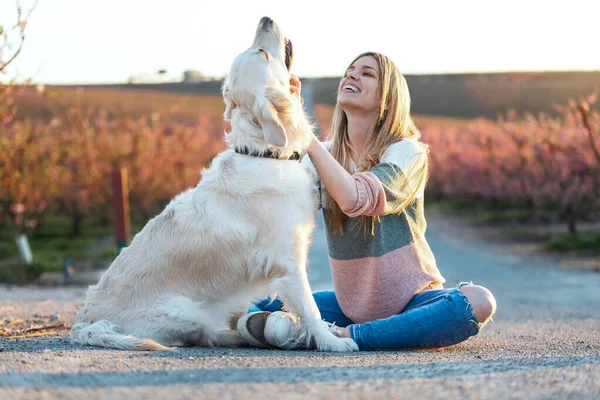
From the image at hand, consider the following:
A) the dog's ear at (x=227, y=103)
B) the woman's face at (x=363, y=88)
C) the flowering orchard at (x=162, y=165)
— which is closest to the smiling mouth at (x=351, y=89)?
the woman's face at (x=363, y=88)

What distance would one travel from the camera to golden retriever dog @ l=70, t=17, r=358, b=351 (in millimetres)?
3521

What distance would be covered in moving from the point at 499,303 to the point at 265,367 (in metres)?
4.89

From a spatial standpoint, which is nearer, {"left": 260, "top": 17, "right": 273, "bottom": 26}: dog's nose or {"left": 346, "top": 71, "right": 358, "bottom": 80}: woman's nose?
{"left": 260, "top": 17, "right": 273, "bottom": 26}: dog's nose

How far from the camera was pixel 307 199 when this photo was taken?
3.60 meters

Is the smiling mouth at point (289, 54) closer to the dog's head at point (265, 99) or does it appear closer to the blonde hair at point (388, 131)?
the dog's head at point (265, 99)

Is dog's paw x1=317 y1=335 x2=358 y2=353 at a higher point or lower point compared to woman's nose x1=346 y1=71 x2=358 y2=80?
lower

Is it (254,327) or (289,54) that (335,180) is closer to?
(289,54)

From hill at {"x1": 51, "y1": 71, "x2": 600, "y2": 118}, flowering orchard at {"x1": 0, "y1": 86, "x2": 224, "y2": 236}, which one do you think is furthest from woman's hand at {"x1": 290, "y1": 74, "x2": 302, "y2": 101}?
hill at {"x1": 51, "y1": 71, "x2": 600, "y2": 118}

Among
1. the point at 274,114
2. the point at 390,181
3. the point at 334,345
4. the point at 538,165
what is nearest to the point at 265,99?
the point at 274,114

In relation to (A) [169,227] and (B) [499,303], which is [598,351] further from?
(B) [499,303]

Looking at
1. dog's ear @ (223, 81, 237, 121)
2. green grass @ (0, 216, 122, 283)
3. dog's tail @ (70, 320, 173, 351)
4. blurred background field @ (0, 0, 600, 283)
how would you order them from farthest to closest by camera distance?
blurred background field @ (0, 0, 600, 283) → green grass @ (0, 216, 122, 283) → dog's ear @ (223, 81, 237, 121) → dog's tail @ (70, 320, 173, 351)

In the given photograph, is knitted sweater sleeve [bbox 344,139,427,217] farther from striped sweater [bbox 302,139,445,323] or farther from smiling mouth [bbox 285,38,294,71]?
smiling mouth [bbox 285,38,294,71]

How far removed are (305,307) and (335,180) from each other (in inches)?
25.1

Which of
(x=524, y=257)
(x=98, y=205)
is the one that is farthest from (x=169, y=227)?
(x=98, y=205)
